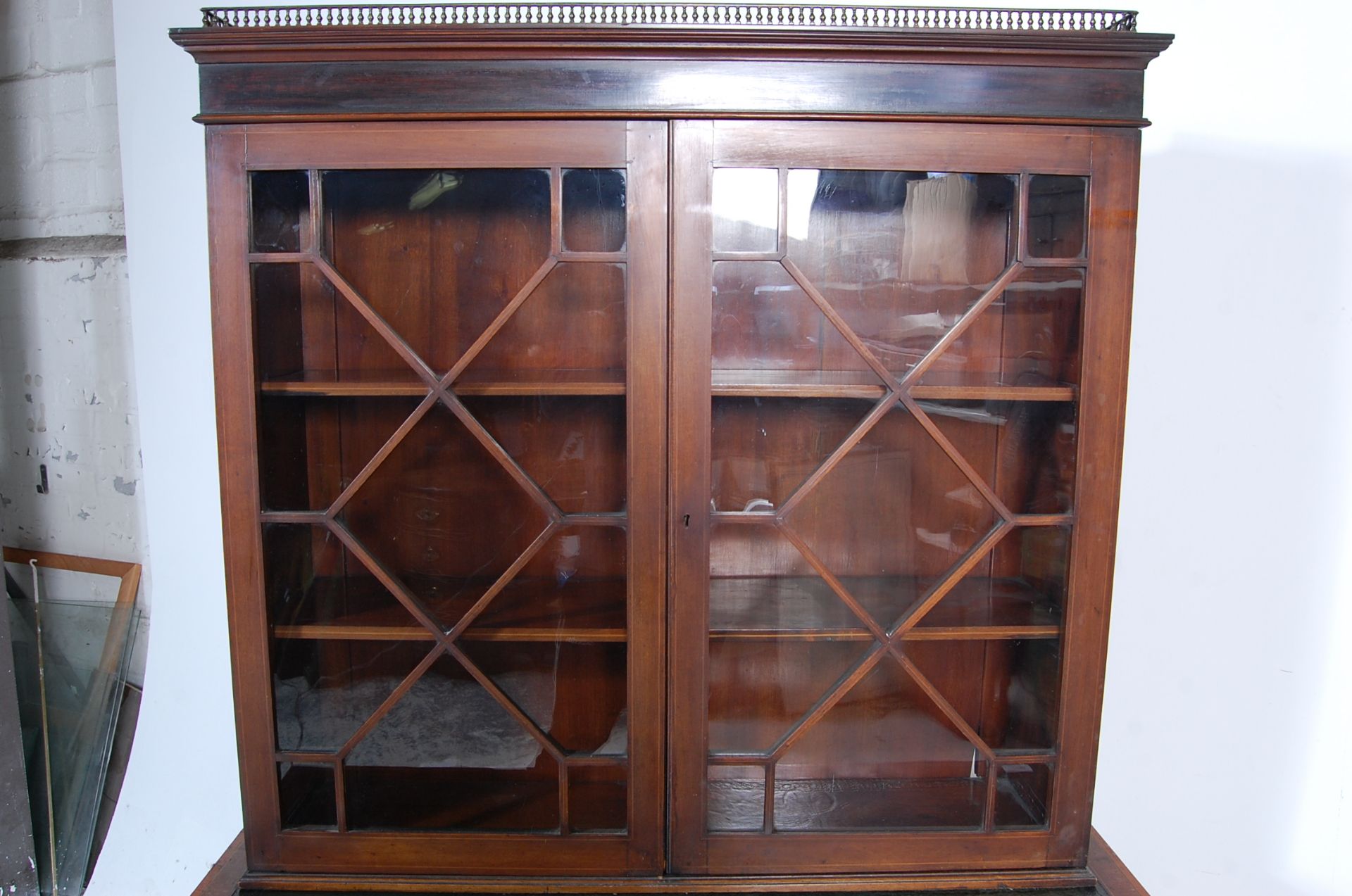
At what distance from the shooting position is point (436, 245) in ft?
3.15

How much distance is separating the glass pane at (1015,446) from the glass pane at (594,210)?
40cm

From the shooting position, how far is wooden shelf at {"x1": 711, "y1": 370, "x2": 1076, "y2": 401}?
94 cm

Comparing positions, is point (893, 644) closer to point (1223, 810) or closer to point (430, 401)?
point (430, 401)

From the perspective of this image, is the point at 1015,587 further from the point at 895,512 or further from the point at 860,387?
the point at 860,387

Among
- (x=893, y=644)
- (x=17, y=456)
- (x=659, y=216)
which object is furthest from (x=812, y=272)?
(x=17, y=456)

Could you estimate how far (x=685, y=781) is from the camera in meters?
0.97

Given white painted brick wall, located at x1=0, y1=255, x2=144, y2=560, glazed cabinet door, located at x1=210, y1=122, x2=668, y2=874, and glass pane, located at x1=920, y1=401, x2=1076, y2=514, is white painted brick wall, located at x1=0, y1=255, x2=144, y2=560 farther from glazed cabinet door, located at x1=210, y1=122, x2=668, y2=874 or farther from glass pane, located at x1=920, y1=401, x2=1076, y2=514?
glass pane, located at x1=920, y1=401, x2=1076, y2=514

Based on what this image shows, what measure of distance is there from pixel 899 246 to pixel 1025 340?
0.18m

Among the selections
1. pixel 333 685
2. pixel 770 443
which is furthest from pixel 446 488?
pixel 770 443

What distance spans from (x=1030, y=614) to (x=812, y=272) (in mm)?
470

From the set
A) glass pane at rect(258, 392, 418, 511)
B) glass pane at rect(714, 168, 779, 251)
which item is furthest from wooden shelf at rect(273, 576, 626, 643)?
glass pane at rect(714, 168, 779, 251)

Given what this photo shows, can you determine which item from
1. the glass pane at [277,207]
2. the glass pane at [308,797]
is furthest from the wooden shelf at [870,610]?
the glass pane at [277,207]

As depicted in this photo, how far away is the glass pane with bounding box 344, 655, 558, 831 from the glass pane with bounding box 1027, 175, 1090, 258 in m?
0.79

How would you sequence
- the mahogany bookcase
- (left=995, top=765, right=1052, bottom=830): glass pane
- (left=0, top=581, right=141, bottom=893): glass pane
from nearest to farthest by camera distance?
the mahogany bookcase → (left=995, top=765, right=1052, bottom=830): glass pane → (left=0, top=581, right=141, bottom=893): glass pane
